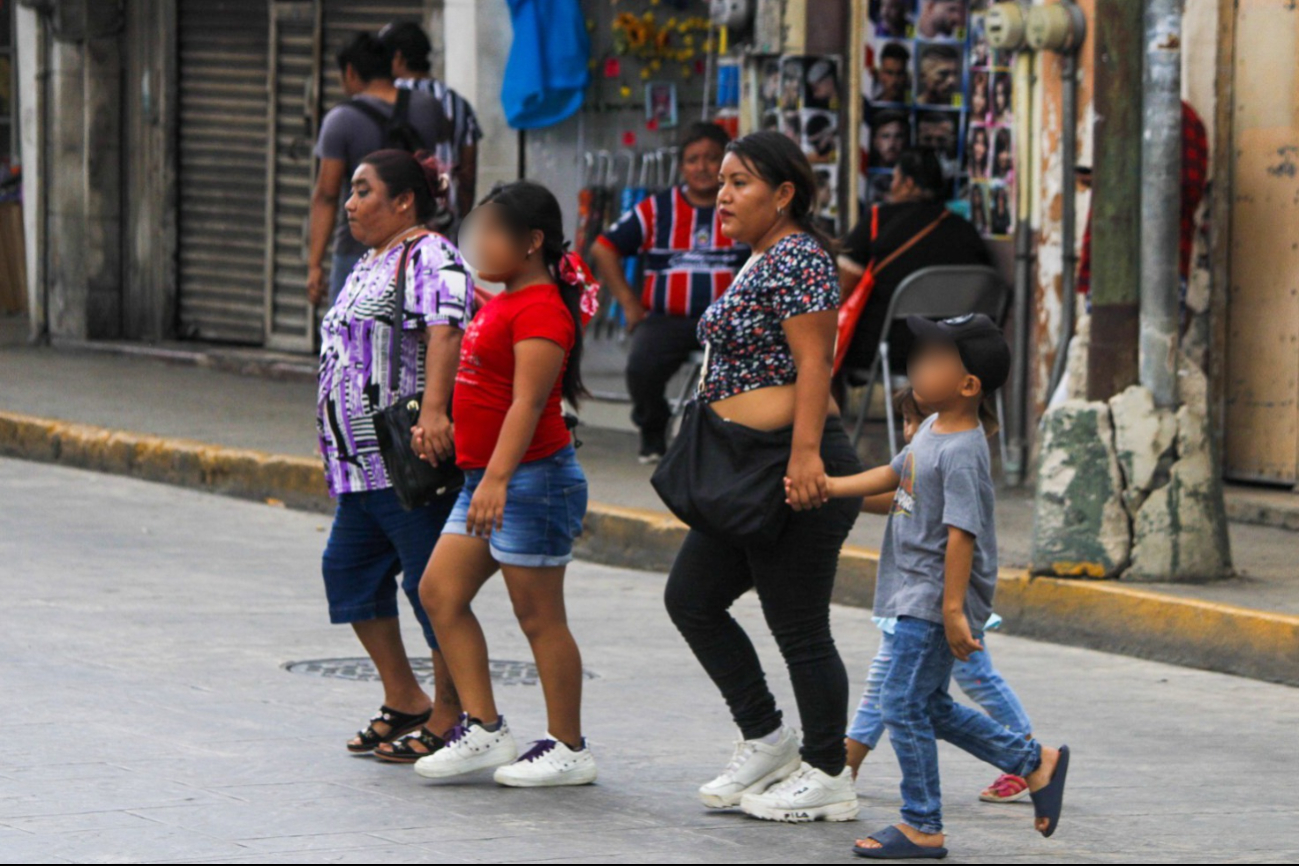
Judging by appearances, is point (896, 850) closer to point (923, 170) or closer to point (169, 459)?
point (923, 170)

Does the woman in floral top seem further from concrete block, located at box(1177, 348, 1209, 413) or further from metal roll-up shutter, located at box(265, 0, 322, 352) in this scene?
metal roll-up shutter, located at box(265, 0, 322, 352)

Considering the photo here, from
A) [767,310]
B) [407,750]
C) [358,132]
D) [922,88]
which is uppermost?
[922,88]

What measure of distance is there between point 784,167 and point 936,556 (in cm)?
95

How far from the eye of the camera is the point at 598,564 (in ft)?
32.9

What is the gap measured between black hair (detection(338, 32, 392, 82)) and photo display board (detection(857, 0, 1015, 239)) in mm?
2566

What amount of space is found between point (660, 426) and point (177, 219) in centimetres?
661

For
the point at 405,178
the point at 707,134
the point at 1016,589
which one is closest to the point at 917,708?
the point at 405,178

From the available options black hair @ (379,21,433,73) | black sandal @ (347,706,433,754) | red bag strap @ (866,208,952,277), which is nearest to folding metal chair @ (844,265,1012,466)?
red bag strap @ (866,208,952,277)

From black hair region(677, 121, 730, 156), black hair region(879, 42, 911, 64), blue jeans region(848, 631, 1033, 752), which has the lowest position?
blue jeans region(848, 631, 1033, 752)

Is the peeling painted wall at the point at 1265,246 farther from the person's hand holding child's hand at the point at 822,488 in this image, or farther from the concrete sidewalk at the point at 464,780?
the person's hand holding child's hand at the point at 822,488

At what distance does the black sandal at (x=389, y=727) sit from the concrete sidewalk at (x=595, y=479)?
290cm

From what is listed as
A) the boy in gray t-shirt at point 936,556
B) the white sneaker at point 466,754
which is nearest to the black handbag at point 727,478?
the boy in gray t-shirt at point 936,556

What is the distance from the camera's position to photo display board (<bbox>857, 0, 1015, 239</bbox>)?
11.7m

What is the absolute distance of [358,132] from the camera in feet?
34.5
